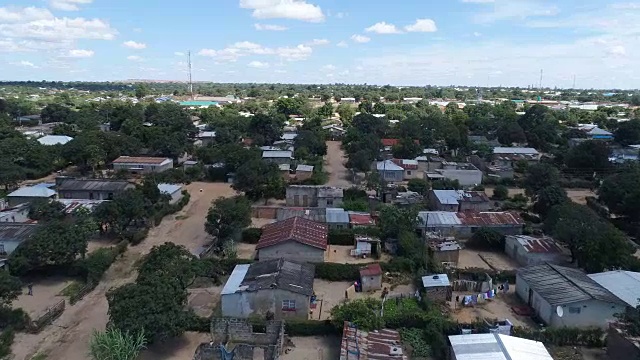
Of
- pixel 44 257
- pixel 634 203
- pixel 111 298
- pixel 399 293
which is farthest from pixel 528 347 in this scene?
pixel 44 257

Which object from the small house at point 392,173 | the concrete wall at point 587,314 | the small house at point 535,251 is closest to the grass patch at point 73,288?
the concrete wall at point 587,314

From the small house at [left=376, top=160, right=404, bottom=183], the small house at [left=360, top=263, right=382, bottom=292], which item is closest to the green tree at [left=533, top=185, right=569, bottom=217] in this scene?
the small house at [left=376, top=160, right=404, bottom=183]

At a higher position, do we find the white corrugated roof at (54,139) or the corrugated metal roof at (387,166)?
the white corrugated roof at (54,139)

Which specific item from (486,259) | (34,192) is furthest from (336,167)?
(34,192)

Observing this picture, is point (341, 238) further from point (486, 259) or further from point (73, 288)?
point (73, 288)

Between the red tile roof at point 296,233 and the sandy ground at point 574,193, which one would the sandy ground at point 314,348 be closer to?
the red tile roof at point 296,233

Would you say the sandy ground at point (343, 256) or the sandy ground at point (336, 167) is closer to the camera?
the sandy ground at point (343, 256)

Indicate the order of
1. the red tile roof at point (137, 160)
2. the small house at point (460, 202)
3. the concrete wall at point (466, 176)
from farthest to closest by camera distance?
the red tile roof at point (137, 160)
the concrete wall at point (466, 176)
the small house at point (460, 202)
